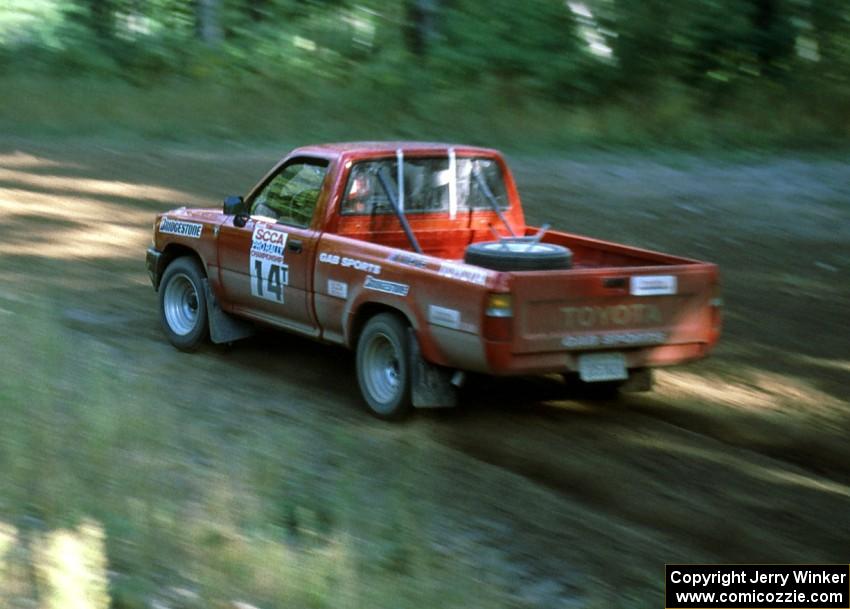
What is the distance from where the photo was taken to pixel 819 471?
7465 millimetres

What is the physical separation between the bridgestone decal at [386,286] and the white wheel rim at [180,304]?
244 cm

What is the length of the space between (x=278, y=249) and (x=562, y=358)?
8.06 feet

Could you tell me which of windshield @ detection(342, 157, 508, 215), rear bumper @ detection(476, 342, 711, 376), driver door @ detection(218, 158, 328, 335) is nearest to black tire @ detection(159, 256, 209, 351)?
driver door @ detection(218, 158, 328, 335)

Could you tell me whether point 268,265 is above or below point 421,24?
below

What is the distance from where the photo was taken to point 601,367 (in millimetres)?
7812

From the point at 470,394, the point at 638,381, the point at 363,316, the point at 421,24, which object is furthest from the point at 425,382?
the point at 421,24

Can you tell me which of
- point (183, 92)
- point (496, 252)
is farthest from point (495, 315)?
point (183, 92)

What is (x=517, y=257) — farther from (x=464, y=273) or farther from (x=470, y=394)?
(x=470, y=394)

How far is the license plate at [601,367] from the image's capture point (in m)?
7.76

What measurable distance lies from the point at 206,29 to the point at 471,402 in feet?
60.1

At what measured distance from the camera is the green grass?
4883 millimetres

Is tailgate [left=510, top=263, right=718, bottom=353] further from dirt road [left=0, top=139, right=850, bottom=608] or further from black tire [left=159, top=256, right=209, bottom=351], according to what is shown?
black tire [left=159, top=256, right=209, bottom=351]

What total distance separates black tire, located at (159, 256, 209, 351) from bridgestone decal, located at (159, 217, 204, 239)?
224mm

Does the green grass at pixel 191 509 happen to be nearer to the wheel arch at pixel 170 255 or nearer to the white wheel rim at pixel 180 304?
the white wheel rim at pixel 180 304
